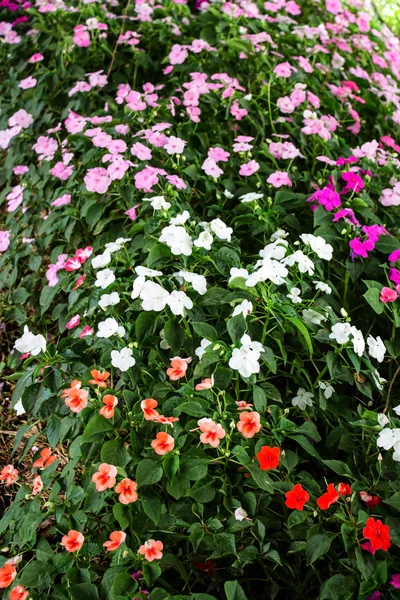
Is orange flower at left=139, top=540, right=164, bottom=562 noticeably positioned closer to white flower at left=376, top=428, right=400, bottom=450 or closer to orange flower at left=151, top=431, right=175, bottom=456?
orange flower at left=151, top=431, right=175, bottom=456

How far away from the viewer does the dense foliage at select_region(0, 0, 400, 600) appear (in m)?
1.29

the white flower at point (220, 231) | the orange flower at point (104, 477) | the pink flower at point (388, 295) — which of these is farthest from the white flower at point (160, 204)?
the orange flower at point (104, 477)

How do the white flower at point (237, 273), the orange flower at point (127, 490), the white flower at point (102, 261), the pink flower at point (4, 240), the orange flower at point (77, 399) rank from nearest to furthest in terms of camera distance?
the orange flower at point (127, 490) < the orange flower at point (77, 399) < the white flower at point (237, 273) < the white flower at point (102, 261) < the pink flower at point (4, 240)

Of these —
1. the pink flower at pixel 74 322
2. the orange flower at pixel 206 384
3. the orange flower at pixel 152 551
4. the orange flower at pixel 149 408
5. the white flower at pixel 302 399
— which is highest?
the orange flower at pixel 206 384

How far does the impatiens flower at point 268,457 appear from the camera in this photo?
128cm

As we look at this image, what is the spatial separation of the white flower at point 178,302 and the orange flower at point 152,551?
0.46 m

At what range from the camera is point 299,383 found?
153 centimetres

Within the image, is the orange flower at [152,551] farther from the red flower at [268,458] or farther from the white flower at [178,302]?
the white flower at [178,302]

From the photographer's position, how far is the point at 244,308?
4.51 ft

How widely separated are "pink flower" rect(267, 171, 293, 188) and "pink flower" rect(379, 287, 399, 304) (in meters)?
0.53

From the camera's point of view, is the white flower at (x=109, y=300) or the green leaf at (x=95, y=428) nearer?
the green leaf at (x=95, y=428)

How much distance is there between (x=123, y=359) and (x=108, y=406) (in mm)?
114

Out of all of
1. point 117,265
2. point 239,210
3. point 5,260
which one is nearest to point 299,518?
point 117,265

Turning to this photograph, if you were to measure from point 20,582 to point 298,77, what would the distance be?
1.90 meters
